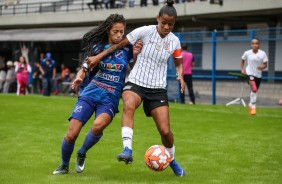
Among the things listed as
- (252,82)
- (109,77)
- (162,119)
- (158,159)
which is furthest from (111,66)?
(252,82)

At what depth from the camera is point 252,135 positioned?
12.8m

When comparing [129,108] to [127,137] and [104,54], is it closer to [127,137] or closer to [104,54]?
[127,137]

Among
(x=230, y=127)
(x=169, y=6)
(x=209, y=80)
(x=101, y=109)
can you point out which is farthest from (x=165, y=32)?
(x=209, y=80)

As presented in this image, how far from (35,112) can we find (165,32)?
11.3 metres

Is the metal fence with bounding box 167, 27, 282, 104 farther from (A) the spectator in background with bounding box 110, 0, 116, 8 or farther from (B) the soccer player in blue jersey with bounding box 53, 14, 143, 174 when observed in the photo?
(B) the soccer player in blue jersey with bounding box 53, 14, 143, 174

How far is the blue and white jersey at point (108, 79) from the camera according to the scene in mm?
7828

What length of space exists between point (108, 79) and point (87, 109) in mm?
452

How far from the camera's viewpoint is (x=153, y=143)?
1150 cm

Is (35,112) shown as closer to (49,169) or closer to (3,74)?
(49,169)

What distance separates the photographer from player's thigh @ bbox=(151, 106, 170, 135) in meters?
7.69

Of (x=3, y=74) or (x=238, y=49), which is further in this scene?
(x=3, y=74)

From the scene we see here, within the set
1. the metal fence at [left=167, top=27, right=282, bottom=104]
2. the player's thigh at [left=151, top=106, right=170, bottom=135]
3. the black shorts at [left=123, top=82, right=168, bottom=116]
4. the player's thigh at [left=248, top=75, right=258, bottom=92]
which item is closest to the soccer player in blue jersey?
the black shorts at [left=123, top=82, right=168, bottom=116]

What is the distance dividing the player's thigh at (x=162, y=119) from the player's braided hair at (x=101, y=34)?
102 cm

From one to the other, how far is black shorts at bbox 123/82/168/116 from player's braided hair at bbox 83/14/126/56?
2.10 ft
